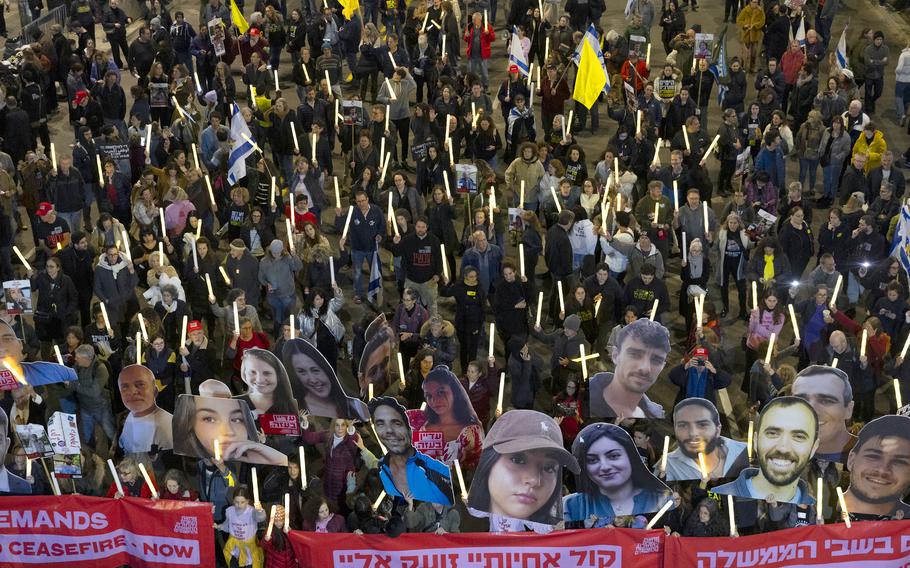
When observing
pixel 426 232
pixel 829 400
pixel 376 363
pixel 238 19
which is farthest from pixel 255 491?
pixel 238 19

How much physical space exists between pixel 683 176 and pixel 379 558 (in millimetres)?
7739

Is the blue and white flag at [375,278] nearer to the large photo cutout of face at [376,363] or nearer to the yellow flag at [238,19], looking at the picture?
the large photo cutout of face at [376,363]

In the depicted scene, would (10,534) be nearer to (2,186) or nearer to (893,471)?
(2,186)

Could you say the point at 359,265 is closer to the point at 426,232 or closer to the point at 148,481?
the point at 426,232

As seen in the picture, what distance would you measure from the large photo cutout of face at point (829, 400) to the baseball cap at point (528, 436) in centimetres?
231

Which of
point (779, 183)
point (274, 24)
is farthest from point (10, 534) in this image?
point (274, 24)

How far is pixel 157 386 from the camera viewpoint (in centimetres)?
1650

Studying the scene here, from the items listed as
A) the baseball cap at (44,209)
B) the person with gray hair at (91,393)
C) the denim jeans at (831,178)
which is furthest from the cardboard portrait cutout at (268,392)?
the denim jeans at (831,178)

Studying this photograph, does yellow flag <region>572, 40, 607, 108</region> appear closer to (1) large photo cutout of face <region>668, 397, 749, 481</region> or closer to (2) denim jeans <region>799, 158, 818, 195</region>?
(2) denim jeans <region>799, 158, 818, 195</region>

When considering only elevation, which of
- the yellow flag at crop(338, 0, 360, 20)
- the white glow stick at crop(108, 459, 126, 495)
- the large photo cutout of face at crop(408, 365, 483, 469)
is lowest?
the white glow stick at crop(108, 459, 126, 495)

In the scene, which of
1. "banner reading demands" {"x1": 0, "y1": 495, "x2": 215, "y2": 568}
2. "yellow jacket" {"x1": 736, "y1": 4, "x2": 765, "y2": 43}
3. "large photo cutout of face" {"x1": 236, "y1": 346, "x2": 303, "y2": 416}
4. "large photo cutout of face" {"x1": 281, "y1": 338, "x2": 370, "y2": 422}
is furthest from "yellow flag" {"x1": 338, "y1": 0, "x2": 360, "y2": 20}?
"banner reading demands" {"x1": 0, "y1": 495, "x2": 215, "y2": 568}

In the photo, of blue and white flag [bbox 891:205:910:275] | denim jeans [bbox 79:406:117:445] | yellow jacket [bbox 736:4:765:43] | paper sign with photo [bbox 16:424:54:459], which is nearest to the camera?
paper sign with photo [bbox 16:424:54:459]

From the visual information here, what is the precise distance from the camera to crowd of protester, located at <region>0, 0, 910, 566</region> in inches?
632

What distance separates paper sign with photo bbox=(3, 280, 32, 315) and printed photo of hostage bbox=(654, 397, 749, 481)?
7.12m
